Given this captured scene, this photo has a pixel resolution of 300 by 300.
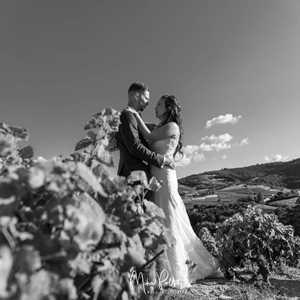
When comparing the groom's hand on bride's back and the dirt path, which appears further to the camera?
the groom's hand on bride's back

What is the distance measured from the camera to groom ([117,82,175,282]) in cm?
356

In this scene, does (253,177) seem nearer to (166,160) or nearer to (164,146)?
(164,146)

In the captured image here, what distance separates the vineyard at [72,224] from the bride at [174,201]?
7.28 feet

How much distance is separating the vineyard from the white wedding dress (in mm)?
2238

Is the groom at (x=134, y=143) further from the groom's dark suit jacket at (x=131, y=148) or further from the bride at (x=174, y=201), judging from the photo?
the bride at (x=174, y=201)

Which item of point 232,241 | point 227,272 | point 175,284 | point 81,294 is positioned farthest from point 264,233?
point 81,294

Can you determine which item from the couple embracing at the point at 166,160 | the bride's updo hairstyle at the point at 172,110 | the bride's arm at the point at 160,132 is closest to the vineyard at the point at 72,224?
the couple embracing at the point at 166,160

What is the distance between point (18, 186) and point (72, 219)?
0.21 meters

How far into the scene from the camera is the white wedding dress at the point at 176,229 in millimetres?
3908

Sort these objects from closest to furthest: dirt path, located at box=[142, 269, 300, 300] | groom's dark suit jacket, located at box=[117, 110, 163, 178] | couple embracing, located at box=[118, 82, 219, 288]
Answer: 1. dirt path, located at box=[142, 269, 300, 300]
2. groom's dark suit jacket, located at box=[117, 110, 163, 178]
3. couple embracing, located at box=[118, 82, 219, 288]

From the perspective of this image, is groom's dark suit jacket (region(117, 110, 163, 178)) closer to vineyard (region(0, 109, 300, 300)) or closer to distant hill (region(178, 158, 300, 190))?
vineyard (region(0, 109, 300, 300))

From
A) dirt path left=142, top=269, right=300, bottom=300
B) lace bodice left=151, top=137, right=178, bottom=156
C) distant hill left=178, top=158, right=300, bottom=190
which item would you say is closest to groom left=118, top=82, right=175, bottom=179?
lace bodice left=151, top=137, right=178, bottom=156

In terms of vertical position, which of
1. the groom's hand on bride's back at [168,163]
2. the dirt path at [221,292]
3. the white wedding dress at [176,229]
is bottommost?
the dirt path at [221,292]

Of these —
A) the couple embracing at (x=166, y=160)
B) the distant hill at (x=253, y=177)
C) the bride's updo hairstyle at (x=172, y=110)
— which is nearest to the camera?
the couple embracing at (x=166, y=160)
